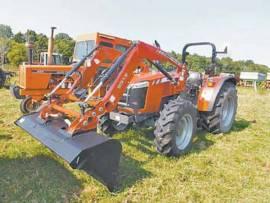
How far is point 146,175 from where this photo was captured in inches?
150

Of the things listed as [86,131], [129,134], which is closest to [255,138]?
[129,134]

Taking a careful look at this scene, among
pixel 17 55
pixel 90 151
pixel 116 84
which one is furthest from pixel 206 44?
pixel 17 55

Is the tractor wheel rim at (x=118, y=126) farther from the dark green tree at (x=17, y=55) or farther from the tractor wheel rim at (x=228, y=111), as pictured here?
the dark green tree at (x=17, y=55)

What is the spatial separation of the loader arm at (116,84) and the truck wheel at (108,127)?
5.13 ft

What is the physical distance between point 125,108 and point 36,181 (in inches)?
→ 73.5

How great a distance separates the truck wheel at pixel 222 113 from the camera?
18.7 ft

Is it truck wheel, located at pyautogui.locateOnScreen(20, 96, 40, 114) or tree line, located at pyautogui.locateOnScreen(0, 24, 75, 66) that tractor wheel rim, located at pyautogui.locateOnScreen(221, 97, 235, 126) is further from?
tree line, located at pyautogui.locateOnScreen(0, 24, 75, 66)

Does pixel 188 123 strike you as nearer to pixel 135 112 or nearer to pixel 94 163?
pixel 135 112

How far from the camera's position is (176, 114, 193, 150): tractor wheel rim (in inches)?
182

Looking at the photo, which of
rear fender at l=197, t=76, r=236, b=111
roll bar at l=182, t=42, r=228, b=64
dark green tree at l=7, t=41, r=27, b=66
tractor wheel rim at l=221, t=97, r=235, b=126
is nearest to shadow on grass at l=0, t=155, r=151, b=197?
rear fender at l=197, t=76, r=236, b=111

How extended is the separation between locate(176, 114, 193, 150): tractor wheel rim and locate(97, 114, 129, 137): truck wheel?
1231 mm

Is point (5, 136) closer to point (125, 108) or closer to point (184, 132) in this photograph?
point (125, 108)

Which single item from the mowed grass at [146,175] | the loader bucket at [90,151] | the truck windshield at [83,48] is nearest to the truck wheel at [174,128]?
the mowed grass at [146,175]

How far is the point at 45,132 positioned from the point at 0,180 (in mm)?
748
